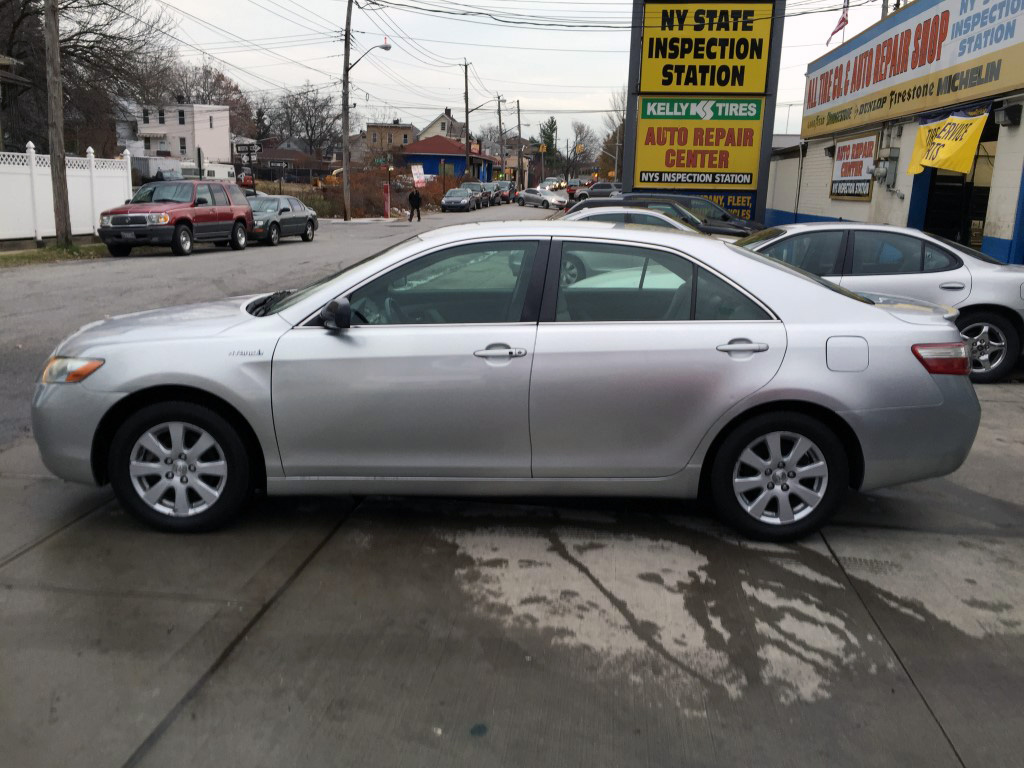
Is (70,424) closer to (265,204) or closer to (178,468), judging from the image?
(178,468)

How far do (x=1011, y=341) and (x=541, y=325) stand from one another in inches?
246

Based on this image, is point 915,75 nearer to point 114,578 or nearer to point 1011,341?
point 1011,341

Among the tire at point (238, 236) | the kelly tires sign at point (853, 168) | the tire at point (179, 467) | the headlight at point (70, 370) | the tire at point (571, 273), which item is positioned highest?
the kelly tires sign at point (853, 168)

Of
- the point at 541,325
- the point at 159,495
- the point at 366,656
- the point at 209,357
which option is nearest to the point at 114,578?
the point at 159,495

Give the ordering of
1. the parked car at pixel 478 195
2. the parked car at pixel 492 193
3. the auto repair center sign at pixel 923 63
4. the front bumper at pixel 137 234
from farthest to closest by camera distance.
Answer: the parked car at pixel 492 193 < the parked car at pixel 478 195 < the front bumper at pixel 137 234 < the auto repair center sign at pixel 923 63

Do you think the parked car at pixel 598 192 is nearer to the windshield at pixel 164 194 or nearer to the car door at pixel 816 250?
the windshield at pixel 164 194

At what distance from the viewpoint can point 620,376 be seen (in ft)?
14.7

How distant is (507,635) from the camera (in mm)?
3713

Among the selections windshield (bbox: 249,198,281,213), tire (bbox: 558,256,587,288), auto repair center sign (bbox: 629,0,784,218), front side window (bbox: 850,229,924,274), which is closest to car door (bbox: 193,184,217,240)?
windshield (bbox: 249,198,281,213)

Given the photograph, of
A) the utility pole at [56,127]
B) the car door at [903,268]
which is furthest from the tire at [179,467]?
the utility pole at [56,127]

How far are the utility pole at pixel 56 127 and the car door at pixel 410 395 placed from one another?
66.0 feet

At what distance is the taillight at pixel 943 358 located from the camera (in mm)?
4559

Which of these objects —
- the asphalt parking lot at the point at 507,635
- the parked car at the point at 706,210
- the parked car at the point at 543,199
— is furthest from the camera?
the parked car at the point at 543,199

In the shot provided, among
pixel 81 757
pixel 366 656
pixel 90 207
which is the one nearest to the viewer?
pixel 81 757
